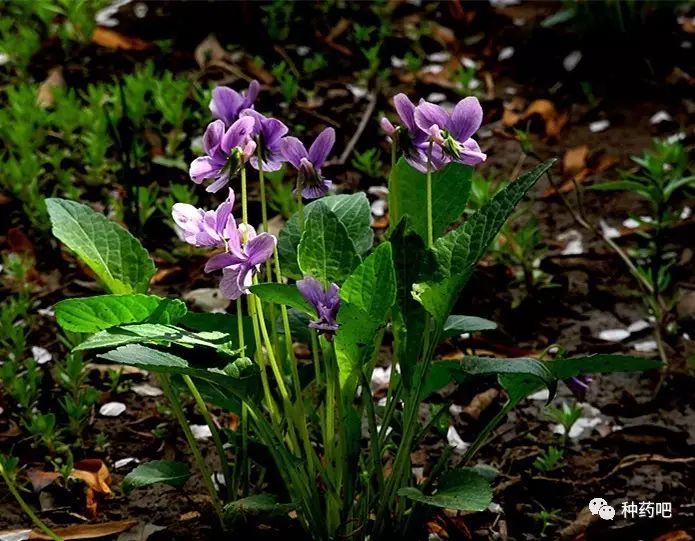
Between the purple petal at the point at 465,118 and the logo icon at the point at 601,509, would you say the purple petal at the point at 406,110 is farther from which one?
the logo icon at the point at 601,509

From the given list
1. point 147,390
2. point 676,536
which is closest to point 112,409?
point 147,390

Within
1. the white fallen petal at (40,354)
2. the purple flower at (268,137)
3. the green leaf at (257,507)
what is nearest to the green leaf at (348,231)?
the purple flower at (268,137)

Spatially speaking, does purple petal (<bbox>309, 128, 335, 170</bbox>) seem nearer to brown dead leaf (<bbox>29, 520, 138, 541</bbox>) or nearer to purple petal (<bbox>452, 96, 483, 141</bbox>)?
purple petal (<bbox>452, 96, 483, 141</bbox>)

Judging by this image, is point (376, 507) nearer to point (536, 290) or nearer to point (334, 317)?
point (334, 317)

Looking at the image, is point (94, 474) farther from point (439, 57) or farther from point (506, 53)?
point (506, 53)

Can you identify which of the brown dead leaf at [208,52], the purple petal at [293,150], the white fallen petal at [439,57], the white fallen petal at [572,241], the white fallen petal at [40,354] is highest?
the purple petal at [293,150]

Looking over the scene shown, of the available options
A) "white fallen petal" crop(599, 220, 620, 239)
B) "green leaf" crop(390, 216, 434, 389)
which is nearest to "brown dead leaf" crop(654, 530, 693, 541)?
"green leaf" crop(390, 216, 434, 389)
